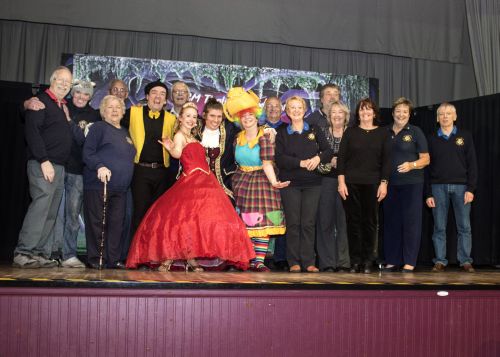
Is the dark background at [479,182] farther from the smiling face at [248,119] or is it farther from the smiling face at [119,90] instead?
the smiling face at [248,119]

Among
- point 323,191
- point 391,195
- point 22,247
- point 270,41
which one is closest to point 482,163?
point 391,195

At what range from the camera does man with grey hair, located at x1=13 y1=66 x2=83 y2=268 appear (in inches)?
179

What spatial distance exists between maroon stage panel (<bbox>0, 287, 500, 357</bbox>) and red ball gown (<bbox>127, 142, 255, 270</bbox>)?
3.42 feet

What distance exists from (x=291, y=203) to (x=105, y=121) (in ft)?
5.23

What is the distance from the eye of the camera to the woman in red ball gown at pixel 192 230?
4.48 m

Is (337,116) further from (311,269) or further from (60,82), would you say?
(60,82)

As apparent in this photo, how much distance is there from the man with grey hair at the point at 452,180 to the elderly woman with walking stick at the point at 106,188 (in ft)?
9.12

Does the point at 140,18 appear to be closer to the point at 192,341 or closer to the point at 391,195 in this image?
the point at 391,195

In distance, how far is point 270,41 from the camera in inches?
321

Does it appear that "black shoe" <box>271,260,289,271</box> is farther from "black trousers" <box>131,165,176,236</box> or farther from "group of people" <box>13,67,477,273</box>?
"black trousers" <box>131,165,176,236</box>

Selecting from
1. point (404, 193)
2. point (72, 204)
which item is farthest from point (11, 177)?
point (404, 193)

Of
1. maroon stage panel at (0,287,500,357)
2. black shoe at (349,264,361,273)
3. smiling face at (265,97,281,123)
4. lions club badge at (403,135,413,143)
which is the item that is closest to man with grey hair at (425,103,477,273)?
lions club badge at (403,135,413,143)

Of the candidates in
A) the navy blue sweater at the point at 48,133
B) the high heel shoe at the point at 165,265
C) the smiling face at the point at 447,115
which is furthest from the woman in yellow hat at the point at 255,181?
the smiling face at the point at 447,115

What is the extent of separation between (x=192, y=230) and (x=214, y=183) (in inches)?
19.2
